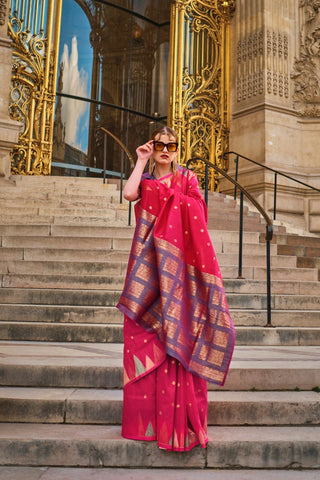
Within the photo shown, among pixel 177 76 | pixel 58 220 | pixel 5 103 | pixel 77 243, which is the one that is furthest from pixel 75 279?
pixel 177 76

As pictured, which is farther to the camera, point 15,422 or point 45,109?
point 45,109

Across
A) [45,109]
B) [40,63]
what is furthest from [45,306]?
[40,63]

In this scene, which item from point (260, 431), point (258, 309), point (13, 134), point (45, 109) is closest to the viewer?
point (260, 431)

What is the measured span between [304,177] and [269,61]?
9.08 feet

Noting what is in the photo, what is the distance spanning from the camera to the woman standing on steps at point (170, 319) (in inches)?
93.8

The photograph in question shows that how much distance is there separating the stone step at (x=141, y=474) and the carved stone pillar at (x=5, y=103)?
7.07 m

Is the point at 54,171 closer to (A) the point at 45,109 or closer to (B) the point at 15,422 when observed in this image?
(A) the point at 45,109

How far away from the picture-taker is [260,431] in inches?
108

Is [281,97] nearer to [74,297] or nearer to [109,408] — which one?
[74,297]

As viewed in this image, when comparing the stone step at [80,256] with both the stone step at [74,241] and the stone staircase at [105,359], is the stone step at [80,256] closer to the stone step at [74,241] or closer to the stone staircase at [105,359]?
the stone staircase at [105,359]

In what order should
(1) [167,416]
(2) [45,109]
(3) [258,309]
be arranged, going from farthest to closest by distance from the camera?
(2) [45,109]
(3) [258,309]
(1) [167,416]

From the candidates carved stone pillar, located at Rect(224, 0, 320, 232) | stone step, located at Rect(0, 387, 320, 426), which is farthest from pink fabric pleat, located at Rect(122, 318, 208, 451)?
carved stone pillar, located at Rect(224, 0, 320, 232)

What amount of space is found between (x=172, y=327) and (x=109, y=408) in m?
0.80

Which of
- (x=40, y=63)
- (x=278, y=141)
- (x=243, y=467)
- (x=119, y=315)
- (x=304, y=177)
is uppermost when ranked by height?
(x=40, y=63)
